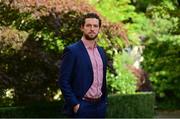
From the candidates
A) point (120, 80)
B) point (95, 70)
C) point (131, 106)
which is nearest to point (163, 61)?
point (120, 80)

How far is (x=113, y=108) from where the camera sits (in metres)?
11.7

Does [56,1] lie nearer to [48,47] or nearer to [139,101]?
[48,47]

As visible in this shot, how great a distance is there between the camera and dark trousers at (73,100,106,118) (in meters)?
4.86

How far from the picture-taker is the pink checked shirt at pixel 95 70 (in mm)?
4934

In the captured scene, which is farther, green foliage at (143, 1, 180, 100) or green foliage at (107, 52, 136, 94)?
green foliage at (143, 1, 180, 100)

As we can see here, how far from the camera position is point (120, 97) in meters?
11.9

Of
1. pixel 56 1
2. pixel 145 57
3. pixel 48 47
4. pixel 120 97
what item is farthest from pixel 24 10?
pixel 145 57

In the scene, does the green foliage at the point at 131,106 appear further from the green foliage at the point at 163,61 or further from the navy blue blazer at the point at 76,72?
the navy blue blazer at the point at 76,72

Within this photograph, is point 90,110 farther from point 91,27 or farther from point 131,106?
point 131,106

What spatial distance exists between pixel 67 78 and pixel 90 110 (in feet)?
1.17

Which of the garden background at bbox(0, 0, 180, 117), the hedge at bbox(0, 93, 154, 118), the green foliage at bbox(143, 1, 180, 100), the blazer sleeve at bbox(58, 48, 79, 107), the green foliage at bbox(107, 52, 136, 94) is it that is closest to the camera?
the blazer sleeve at bbox(58, 48, 79, 107)

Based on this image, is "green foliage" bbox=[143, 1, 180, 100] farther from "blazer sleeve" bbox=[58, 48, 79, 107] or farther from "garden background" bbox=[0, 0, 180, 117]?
"blazer sleeve" bbox=[58, 48, 79, 107]

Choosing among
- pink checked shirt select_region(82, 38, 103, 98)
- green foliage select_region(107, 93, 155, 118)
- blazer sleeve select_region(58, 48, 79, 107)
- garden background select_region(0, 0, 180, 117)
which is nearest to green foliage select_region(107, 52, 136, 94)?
green foliage select_region(107, 93, 155, 118)

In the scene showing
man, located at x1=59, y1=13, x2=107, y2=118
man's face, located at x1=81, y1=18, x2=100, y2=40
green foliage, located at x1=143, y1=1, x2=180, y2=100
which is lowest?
green foliage, located at x1=143, y1=1, x2=180, y2=100
